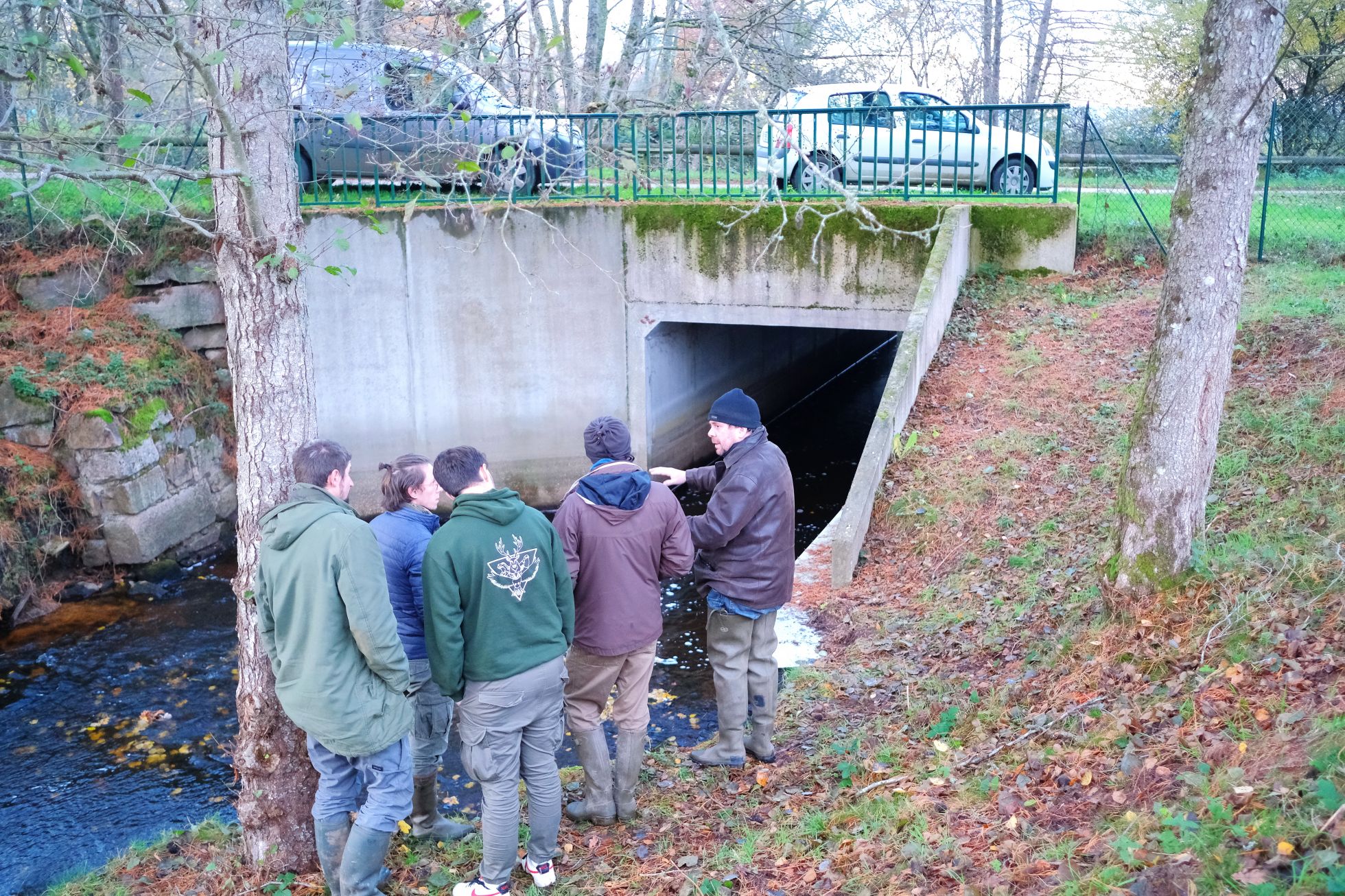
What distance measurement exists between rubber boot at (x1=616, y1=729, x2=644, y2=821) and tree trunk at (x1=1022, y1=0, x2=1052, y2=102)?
2162 centimetres

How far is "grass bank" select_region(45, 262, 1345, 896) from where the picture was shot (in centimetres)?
349

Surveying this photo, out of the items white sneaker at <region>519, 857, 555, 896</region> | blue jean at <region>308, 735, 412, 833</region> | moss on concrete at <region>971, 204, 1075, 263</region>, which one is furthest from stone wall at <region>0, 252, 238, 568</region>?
moss on concrete at <region>971, 204, 1075, 263</region>

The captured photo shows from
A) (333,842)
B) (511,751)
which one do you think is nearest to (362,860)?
(333,842)

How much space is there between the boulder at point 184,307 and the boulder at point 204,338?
54 mm

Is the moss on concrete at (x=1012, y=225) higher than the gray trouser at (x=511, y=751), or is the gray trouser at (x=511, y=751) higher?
the moss on concrete at (x=1012, y=225)

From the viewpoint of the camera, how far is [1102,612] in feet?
17.4

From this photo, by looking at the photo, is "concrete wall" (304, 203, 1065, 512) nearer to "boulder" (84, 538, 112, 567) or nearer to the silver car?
the silver car

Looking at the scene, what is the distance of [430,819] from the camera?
15.5ft

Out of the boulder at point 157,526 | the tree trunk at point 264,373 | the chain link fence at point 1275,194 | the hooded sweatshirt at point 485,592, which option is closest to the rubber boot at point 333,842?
the tree trunk at point 264,373

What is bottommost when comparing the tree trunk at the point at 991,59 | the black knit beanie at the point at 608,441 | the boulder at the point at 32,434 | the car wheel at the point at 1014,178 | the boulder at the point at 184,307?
the boulder at the point at 32,434

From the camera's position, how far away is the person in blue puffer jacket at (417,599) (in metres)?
4.26

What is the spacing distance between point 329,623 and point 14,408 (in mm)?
8344

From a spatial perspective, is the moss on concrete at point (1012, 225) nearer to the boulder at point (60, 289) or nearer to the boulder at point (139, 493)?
the boulder at point (139, 493)

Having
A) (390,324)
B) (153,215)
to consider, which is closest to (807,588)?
(390,324)
